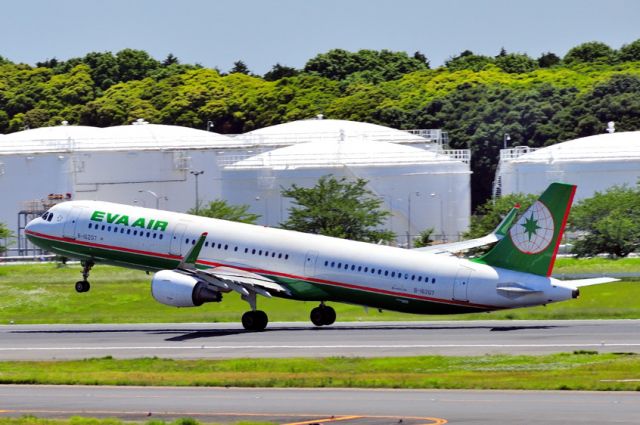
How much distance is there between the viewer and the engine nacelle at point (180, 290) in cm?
5766

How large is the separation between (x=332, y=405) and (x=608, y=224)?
228 feet

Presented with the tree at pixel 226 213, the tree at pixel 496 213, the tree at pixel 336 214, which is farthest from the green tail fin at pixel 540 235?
the tree at pixel 496 213

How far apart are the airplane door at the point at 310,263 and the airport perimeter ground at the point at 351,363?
7.89 ft

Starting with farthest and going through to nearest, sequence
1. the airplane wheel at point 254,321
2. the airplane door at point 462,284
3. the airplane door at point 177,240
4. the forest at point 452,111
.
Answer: the forest at point 452,111 < the airplane door at point 177,240 < the airplane wheel at point 254,321 < the airplane door at point 462,284

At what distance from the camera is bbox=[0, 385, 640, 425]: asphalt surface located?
31594 millimetres

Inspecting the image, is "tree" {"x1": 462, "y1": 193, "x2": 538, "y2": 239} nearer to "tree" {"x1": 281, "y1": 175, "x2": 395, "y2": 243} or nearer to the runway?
"tree" {"x1": 281, "y1": 175, "x2": 395, "y2": 243}

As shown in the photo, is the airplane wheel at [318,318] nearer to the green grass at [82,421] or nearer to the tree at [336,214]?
the green grass at [82,421]

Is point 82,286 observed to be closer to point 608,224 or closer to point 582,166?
point 608,224

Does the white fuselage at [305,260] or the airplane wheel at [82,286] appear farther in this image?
the airplane wheel at [82,286]

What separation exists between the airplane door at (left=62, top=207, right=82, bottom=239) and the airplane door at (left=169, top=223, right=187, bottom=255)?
5240mm

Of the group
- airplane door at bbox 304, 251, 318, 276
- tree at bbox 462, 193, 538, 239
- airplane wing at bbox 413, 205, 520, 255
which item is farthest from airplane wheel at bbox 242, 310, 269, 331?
tree at bbox 462, 193, 538, 239

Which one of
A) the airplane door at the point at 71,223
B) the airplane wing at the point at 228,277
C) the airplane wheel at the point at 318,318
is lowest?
the airplane wheel at the point at 318,318

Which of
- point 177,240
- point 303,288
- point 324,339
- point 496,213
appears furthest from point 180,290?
point 496,213

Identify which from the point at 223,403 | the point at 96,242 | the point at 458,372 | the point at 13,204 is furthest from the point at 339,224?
the point at 223,403
